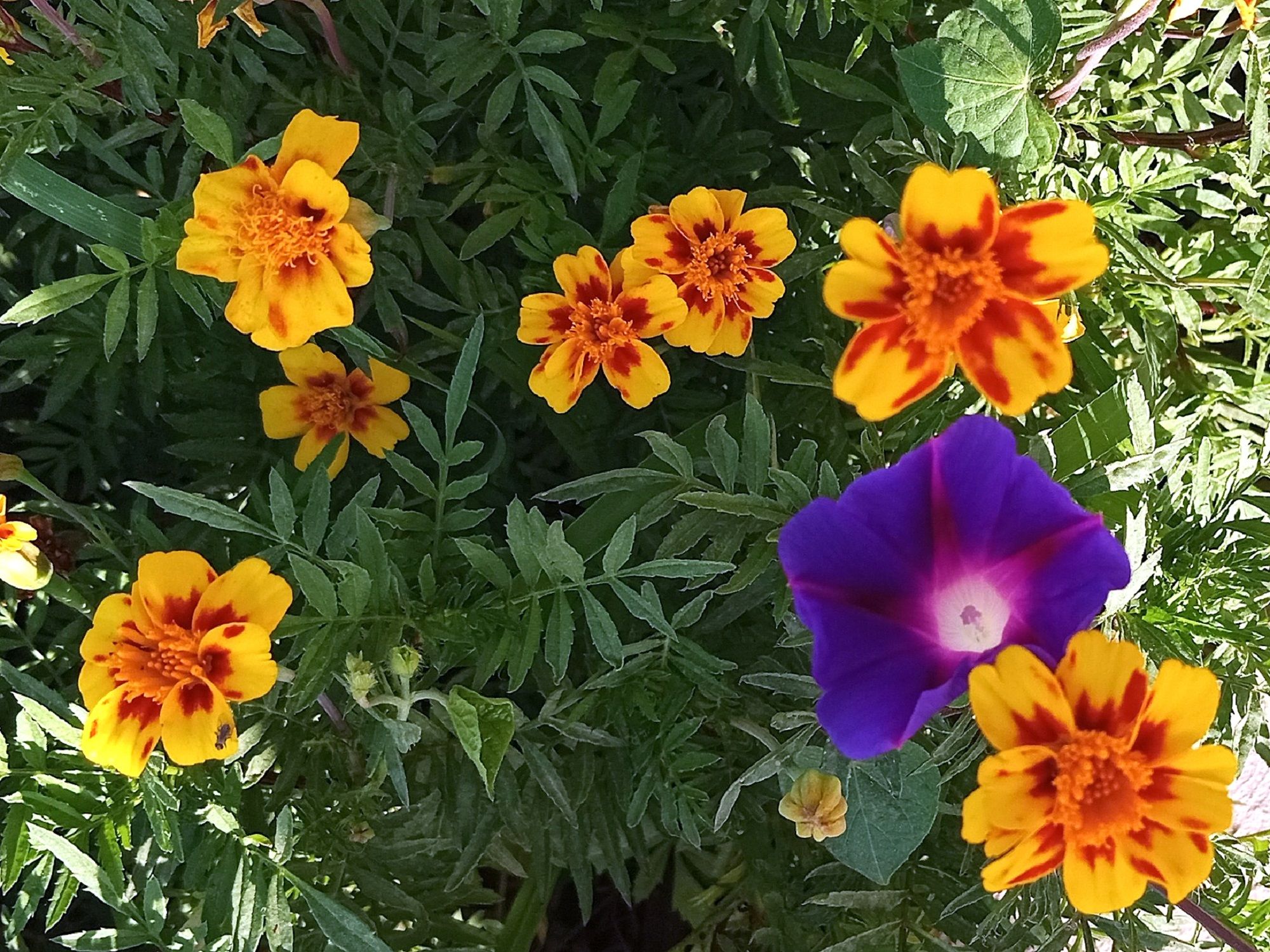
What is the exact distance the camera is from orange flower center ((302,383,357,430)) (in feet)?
4.43

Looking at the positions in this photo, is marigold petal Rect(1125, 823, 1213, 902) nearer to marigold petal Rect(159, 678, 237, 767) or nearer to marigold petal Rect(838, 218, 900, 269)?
marigold petal Rect(838, 218, 900, 269)

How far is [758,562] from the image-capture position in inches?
41.4

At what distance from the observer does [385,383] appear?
133cm

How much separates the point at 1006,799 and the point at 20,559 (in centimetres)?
101

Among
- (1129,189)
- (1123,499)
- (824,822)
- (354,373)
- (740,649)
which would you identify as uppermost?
(1129,189)

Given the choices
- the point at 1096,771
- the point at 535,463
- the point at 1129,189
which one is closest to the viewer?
the point at 1096,771

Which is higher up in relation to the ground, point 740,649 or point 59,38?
point 59,38

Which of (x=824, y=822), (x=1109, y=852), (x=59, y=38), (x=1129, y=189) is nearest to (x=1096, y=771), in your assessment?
(x=1109, y=852)

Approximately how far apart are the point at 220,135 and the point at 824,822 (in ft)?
3.01

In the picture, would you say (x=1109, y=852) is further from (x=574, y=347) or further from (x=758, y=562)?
(x=574, y=347)

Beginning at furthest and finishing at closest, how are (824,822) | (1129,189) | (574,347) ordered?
1. (1129,189)
2. (574,347)
3. (824,822)

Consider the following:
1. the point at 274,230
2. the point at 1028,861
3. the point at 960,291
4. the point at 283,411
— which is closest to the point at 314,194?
the point at 274,230

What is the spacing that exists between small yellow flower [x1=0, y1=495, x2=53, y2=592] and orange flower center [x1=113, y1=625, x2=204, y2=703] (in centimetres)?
24

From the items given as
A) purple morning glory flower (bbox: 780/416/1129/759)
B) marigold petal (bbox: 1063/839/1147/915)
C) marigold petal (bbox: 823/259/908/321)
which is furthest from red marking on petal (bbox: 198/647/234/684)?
marigold petal (bbox: 1063/839/1147/915)
